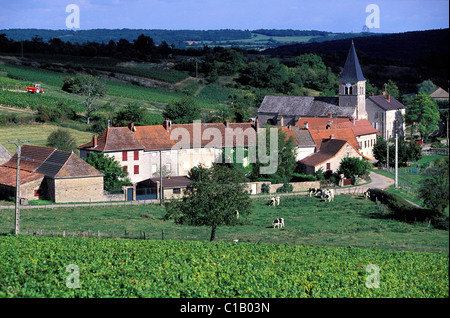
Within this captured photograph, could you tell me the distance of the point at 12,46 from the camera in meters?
152

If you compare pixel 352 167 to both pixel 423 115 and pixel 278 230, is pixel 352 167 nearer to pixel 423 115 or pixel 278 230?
pixel 278 230

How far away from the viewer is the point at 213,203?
38.4 metres

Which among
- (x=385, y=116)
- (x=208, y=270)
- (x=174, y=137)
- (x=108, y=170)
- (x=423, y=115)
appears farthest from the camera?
(x=423, y=115)

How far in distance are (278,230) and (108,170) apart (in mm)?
19405

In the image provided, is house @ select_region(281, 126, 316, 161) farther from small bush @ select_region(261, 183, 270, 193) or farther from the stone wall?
the stone wall

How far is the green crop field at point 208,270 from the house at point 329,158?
1219 inches

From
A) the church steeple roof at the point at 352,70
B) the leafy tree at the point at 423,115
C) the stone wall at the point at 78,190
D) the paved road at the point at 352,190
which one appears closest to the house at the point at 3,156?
the stone wall at the point at 78,190

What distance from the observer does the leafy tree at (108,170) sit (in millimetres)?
55031

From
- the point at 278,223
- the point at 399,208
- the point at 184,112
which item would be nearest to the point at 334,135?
the point at 184,112

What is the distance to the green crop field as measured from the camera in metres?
21.1

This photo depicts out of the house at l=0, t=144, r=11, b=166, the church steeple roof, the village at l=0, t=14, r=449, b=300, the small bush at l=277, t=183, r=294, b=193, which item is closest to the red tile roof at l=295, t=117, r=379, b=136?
the village at l=0, t=14, r=449, b=300

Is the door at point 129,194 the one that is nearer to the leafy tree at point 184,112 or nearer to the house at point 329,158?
the house at point 329,158
